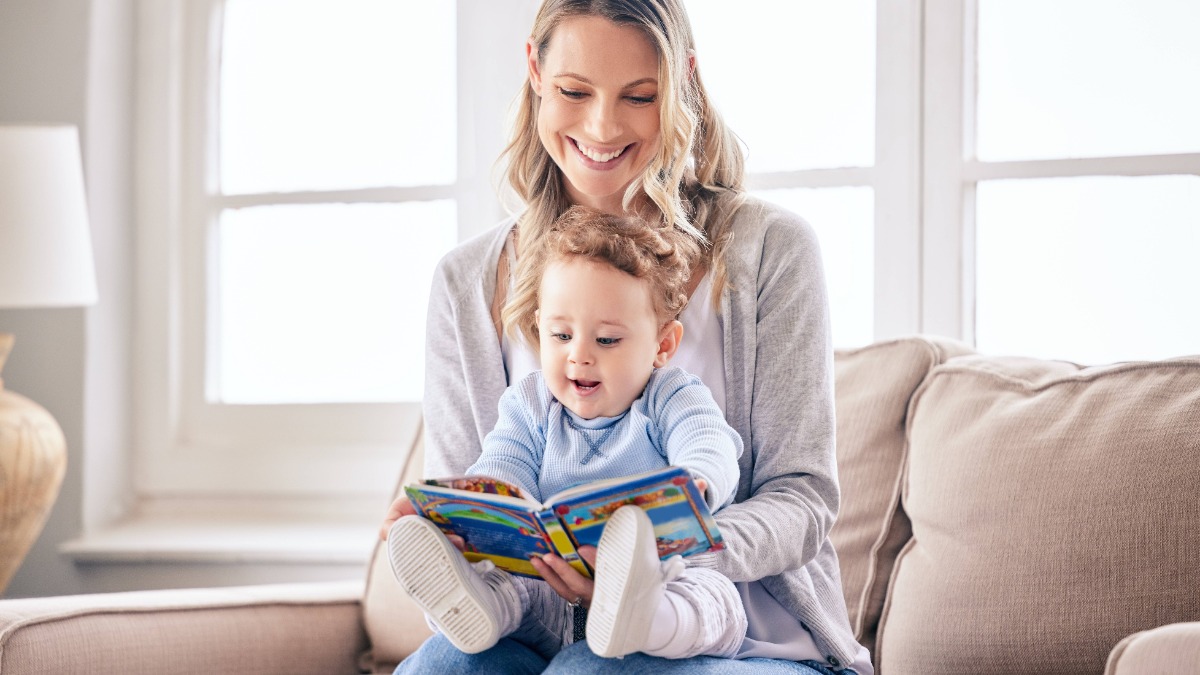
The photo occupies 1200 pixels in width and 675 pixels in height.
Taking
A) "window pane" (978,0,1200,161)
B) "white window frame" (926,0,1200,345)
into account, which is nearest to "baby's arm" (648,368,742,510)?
"white window frame" (926,0,1200,345)

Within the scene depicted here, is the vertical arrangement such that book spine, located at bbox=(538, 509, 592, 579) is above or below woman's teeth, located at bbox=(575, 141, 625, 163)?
below

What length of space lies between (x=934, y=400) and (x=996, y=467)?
0.18m

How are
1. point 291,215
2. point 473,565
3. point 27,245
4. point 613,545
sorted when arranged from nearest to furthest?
point 613,545 < point 473,565 < point 27,245 < point 291,215

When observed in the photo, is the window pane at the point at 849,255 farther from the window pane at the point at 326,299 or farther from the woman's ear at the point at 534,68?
the woman's ear at the point at 534,68

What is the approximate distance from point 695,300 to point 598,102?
0.90 feet

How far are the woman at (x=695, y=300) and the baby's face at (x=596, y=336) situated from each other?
5.0 inches

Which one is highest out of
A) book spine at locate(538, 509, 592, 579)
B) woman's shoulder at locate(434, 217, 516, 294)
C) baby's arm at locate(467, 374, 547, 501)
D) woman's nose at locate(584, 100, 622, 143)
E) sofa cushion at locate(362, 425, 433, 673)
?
woman's nose at locate(584, 100, 622, 143)

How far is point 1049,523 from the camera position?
149 centimetres

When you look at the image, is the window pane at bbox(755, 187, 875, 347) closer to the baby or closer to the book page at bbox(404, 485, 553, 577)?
the baby

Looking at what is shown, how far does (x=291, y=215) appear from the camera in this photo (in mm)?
2768

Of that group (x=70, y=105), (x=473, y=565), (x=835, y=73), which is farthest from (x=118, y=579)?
(x=835, y=73)

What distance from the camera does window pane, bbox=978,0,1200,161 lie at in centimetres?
215

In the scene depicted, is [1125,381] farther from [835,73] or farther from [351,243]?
[351,243]

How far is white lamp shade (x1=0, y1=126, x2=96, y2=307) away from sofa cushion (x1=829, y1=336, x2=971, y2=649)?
59.4 inches
